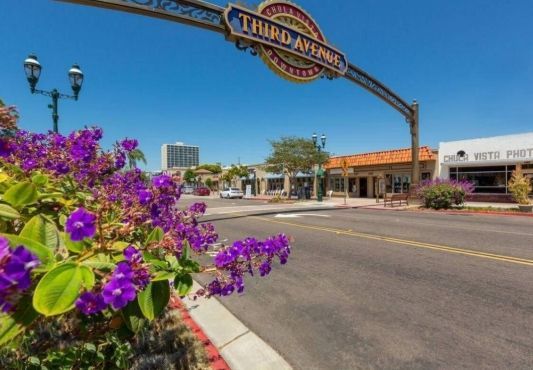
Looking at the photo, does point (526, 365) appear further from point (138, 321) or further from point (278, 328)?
point (138, 321)

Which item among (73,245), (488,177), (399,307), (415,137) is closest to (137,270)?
(73,245)

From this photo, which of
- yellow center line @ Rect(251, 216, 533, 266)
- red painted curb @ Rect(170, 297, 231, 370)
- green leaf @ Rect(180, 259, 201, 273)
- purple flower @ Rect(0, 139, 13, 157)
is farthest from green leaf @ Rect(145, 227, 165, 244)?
yellow center line @ Rect(251, 216, 533, 266)

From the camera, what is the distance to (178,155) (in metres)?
162

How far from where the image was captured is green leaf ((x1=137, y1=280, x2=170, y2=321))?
53.0 inches

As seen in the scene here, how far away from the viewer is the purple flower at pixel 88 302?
1116mm

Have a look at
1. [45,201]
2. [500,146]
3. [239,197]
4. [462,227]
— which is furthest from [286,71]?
[239,197]

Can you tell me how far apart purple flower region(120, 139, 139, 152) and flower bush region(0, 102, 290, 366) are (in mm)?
10

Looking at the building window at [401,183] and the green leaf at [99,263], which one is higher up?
the building window at [401,183]

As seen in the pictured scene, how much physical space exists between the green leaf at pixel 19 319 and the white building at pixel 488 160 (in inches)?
1104

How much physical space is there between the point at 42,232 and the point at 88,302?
1.31ft

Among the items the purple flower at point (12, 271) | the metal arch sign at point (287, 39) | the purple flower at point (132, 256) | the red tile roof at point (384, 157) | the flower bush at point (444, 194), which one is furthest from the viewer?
the red tile roof at point (384, 157)

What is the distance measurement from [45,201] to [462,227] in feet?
45.1

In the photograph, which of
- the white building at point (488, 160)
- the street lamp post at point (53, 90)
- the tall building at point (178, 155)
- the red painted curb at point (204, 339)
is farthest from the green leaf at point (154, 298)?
the tall building at point (178, 155)

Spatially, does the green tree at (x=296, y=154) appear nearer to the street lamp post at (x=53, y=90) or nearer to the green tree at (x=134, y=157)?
the street lamp post at (x=53, y=90)
